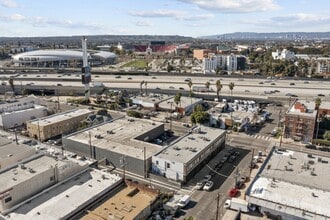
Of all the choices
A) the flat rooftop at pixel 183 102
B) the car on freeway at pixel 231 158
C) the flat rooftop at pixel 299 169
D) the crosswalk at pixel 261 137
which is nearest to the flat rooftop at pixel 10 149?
the car on freeway at pixel 231 158

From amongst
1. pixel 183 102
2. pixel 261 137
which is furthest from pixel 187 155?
pixel 183 102

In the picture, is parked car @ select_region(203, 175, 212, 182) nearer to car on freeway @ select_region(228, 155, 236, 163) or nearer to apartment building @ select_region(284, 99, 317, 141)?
car on freeway @ select_region(228, 155, 236, 163)

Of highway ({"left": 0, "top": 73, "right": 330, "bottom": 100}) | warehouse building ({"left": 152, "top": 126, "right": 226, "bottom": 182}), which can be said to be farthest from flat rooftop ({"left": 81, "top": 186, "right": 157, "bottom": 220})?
highway ({"left": 0, "top": 73, "right": 330, "bottom": 100})

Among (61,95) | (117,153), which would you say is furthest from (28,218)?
(61,95)

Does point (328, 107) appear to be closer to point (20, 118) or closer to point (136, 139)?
point (136, 139)

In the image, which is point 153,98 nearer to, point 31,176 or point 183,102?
point 183,102
